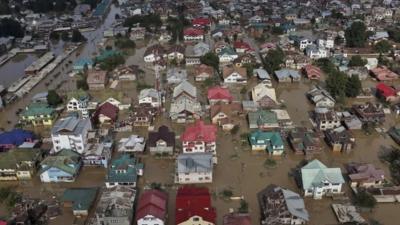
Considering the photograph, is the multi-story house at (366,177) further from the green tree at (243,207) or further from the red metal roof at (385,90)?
the red metal roof at (385,90)

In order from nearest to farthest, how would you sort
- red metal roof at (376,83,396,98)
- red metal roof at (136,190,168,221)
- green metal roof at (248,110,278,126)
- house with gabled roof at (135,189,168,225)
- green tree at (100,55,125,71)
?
house with gabled roof at (135,189,168,225) → red metal roof at (136,190,168,221) → green metal roof at (248,110,278,126) → red metal roof at (376,83,396,98) → green tree at (100,55,125,71)

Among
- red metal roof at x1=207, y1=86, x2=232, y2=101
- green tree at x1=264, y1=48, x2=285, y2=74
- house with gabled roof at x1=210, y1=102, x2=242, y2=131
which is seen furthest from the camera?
green tree at x1=264, y1=48, x2=285, y2=74

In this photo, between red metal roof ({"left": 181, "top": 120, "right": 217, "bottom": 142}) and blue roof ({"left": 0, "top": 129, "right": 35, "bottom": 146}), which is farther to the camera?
blue roof ({"left": 0, "top": 129, "right": 35, "bottom": 146})

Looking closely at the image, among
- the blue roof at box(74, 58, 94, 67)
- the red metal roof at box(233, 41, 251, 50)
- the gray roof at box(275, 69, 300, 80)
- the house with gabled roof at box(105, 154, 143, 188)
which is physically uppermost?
the house with gabled roof at box(105, 154, 143, 188)

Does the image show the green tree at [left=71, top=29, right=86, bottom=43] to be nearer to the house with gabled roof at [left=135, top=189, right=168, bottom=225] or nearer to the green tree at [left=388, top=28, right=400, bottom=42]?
the house with gabled roof at [left=135, top=189, right=168, bottom=225]

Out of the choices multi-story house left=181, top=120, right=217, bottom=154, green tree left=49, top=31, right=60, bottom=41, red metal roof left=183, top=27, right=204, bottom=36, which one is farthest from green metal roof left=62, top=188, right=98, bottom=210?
green tree left=49, top=31, right=60, bottom=41

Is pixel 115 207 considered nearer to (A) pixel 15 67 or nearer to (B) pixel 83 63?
(B) pixel 83 63

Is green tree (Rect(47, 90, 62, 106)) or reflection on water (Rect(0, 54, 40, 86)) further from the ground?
green tree (Rect(47, 90, 62, 106))

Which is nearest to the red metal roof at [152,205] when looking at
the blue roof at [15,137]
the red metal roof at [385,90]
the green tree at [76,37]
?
the blue roof at [15,137]
